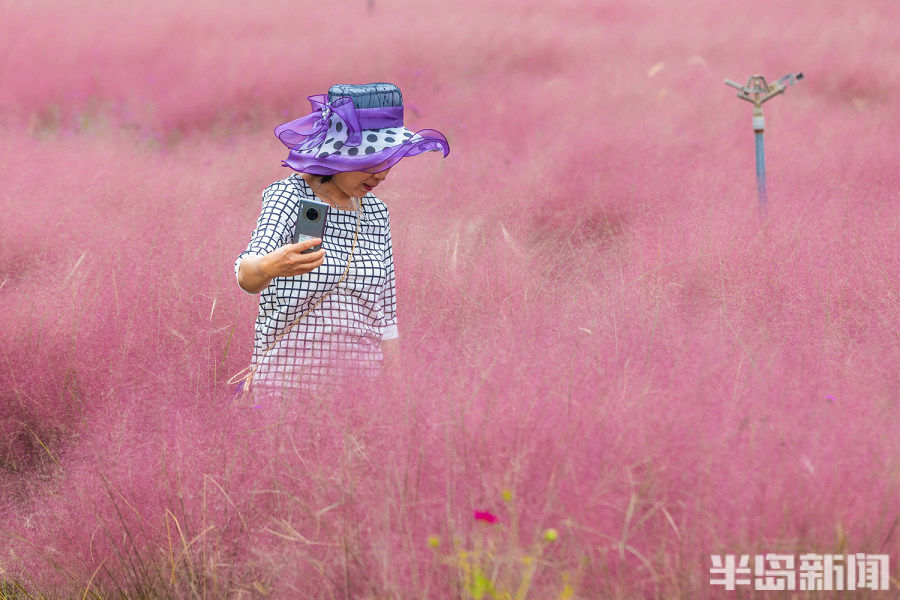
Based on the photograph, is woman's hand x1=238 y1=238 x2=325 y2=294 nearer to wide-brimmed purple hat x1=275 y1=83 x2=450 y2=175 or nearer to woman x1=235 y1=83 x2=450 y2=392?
woman x1=235 y1=83 x2=450 y2=392

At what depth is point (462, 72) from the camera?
763 centimetres

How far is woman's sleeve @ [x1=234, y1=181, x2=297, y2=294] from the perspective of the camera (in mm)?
2162

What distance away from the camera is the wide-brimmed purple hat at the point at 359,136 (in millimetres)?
2225

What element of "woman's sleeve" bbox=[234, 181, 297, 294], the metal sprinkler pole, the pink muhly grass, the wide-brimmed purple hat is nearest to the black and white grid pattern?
"woman's sleeve" bbox=[234, 181, 297, 294]

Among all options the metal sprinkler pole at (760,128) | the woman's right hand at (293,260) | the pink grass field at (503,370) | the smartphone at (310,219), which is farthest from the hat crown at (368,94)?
the metal sprinkler pole at (760,128)

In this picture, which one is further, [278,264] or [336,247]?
[336,247]

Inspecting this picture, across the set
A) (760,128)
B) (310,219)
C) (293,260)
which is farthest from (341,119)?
(760,128)

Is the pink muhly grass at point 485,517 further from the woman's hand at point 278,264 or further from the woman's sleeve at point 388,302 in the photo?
the woman's sleeve at point 388,302

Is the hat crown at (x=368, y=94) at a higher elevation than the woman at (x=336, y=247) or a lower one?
higher

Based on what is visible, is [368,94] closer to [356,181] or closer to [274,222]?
[356,181]

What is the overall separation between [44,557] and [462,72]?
6260 millimetres

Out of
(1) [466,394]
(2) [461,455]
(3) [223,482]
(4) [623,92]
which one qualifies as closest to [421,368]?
(1) [466,394]

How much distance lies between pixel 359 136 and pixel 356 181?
0.13 metres

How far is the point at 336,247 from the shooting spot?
2344 mm
